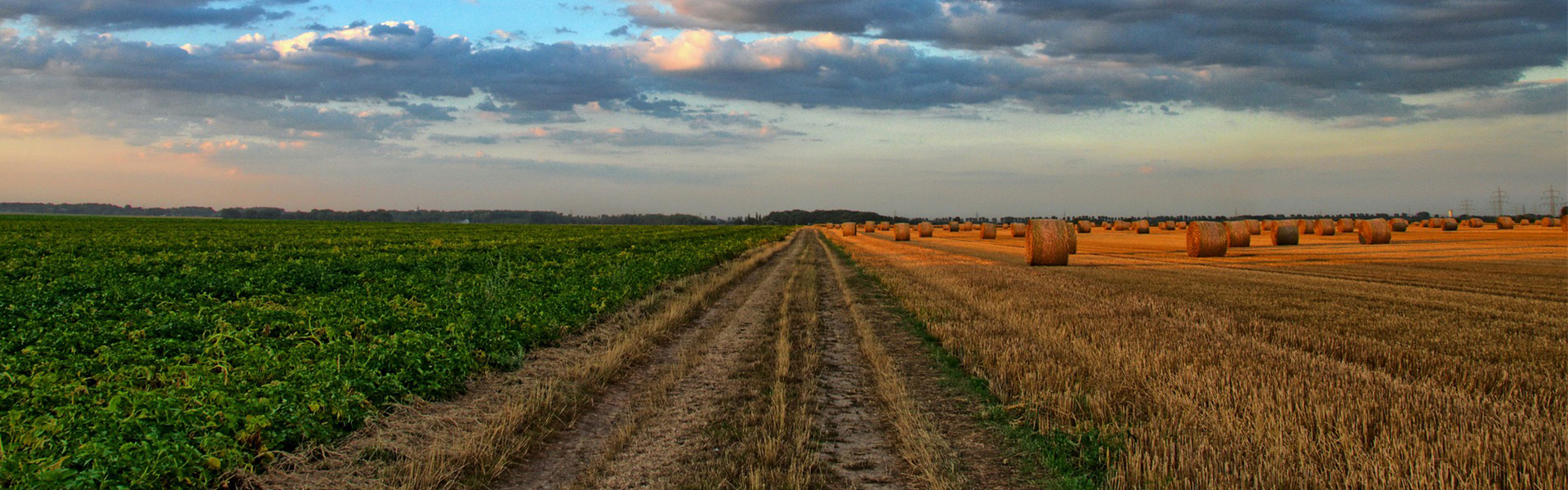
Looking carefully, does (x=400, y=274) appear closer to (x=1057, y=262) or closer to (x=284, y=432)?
(x=284, y=432)

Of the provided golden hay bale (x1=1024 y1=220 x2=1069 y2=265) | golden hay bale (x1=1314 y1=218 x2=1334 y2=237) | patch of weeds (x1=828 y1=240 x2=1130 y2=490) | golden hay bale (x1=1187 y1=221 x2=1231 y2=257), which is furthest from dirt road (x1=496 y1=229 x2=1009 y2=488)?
golden hay bale (x1=1314 y1=218 x2=1334 y2=237)

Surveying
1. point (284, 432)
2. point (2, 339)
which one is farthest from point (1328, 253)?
point (2, 339)

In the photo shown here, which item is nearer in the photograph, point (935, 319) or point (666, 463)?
point (666, 463)

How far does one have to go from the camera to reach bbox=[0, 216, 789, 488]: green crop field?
15.5 feet

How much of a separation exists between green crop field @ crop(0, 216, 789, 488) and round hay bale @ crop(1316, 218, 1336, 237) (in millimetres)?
50631

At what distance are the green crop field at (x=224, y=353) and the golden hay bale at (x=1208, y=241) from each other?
81.3 ft

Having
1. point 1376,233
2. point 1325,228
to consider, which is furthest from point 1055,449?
point 1325,228

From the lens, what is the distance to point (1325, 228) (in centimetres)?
4944

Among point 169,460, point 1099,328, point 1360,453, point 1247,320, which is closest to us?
point 169,460

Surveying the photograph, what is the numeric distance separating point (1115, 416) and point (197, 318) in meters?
10.7

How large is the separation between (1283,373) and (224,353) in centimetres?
1043

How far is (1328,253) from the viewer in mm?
31172

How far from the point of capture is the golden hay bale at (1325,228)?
4938 centimetres

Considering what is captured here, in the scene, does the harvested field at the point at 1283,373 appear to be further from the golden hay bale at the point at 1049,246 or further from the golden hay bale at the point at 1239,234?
the golden hay bale at the point at 1239,234
